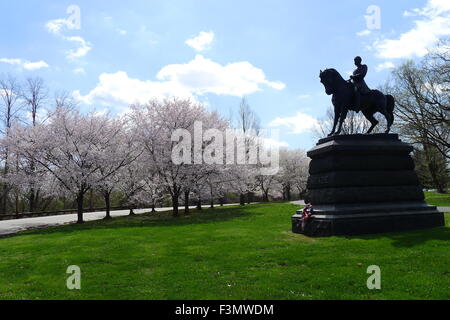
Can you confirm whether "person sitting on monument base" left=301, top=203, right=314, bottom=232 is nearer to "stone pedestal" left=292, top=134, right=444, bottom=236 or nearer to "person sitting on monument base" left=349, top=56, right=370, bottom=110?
"stone pedestal" left=292, top=134, right=444, bottom=236

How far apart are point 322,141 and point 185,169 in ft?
45.7

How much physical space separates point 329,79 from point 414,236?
623cm

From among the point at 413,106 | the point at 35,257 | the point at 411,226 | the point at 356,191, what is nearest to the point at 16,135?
the point at 35,257

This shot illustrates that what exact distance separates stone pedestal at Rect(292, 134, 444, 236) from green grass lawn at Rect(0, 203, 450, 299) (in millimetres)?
610

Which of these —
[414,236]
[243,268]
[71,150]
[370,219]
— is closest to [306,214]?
[370,219]

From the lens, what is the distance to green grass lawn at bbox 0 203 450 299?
609cm

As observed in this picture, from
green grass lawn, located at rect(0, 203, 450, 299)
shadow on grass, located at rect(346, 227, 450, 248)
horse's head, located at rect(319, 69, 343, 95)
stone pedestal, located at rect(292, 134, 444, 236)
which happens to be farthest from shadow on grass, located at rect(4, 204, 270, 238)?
shadow on grass, located at rect(346, 227, 450, 248)

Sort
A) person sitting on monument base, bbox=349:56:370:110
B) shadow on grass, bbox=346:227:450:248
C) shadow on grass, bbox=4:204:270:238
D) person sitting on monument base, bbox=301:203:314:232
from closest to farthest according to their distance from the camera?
1. shadow on grass, bbox=346:227:450:248
2. person sitting on monument base, bbox=301:203:314:232
3. person sitting on monument base, bbox=349:56:370:110
4. shadow on grass, bbox=4:204:270:238

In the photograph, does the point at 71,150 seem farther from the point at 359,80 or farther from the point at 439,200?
the point at 439,200

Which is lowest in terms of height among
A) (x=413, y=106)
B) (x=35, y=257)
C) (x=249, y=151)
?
(x=35, y=257)

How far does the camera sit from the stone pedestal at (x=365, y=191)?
11.0 m

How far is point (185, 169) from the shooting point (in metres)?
25.2
